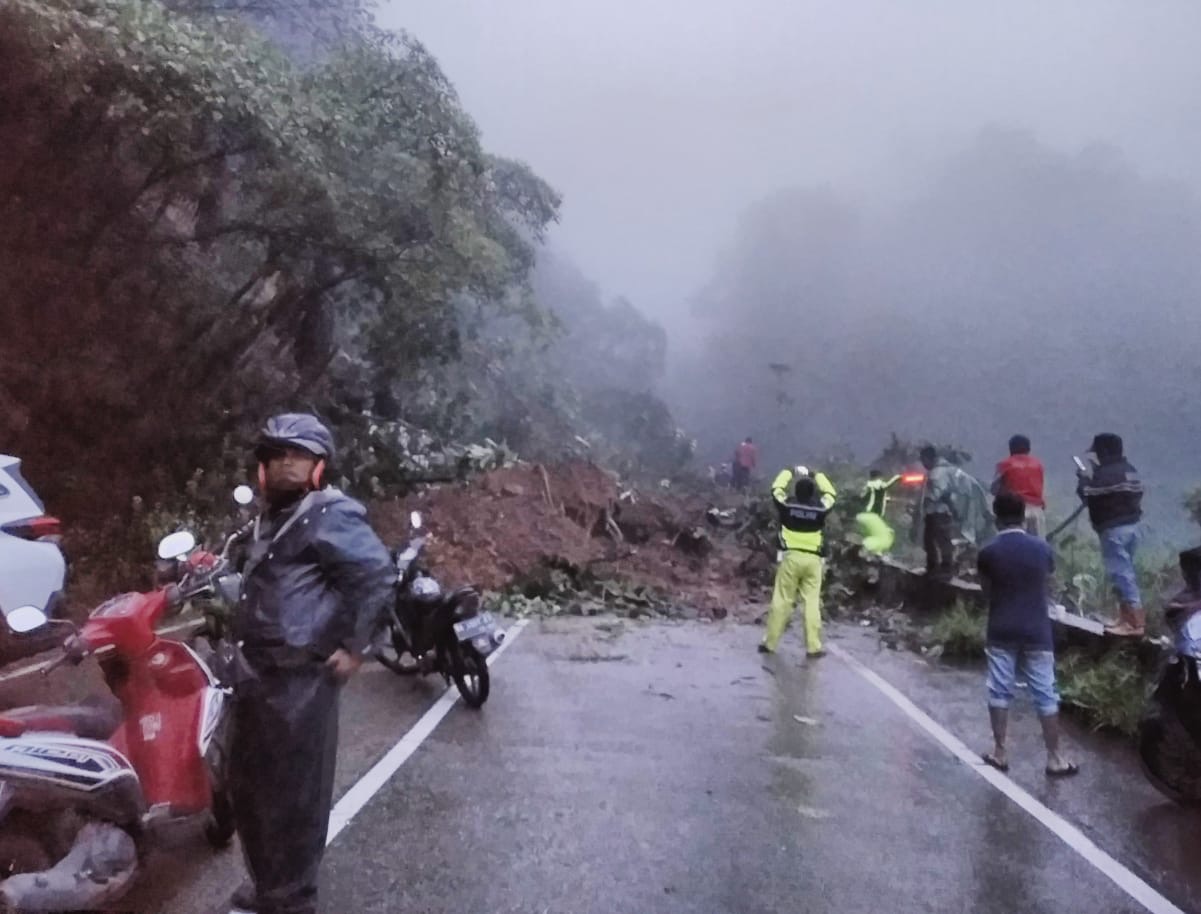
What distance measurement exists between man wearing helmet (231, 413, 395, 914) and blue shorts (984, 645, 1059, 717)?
4.63 metres

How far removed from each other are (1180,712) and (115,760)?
5158mm

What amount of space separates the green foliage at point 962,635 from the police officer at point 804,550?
1324 mm

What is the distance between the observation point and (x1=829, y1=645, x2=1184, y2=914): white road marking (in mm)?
5133

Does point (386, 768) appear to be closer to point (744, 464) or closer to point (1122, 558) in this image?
point (1122, 558)

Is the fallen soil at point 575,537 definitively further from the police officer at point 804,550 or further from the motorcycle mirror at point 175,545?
the motorcycle mirror at point 175,545

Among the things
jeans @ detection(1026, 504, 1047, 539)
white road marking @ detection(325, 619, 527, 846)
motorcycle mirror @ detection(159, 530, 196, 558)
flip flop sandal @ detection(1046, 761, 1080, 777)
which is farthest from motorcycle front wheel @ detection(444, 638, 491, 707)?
jeans @ detection(1026, 504, 1047, 539)

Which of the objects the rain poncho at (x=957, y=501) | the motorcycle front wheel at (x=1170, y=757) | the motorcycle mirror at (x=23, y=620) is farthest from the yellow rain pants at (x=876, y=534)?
the motorcycle mirror at (x=23, y=620)

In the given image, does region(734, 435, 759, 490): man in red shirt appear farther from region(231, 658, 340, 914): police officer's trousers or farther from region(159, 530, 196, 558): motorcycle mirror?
region(231, 658, 340, 914): police officer's trousers

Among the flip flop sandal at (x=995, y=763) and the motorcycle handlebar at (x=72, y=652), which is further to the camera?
the flip flop sandal at (x=995, y=763)

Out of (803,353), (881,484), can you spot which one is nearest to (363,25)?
→ (881,484)

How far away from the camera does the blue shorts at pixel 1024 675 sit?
7230mm

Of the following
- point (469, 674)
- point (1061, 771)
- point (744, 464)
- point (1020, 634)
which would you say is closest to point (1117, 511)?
point (1020, 634)

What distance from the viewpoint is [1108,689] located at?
8.85 metres

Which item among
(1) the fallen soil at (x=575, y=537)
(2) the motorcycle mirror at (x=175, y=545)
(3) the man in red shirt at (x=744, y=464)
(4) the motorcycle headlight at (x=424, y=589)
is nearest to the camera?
(2) the motorcycle mirror at (x=175, y=545)
